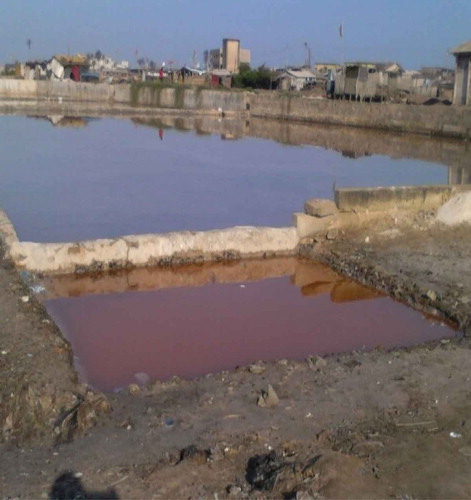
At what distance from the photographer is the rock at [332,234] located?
891 centimetres

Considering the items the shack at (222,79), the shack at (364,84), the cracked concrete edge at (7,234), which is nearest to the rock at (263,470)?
the cracked concrete edge at (7,234)

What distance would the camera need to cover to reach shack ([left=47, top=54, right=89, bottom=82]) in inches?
2148

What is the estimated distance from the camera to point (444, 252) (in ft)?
27.1

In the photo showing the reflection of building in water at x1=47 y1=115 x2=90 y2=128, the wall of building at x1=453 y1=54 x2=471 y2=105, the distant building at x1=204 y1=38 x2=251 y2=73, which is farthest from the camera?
the distant building at x1=204 y1=38 x2=251 y2=73

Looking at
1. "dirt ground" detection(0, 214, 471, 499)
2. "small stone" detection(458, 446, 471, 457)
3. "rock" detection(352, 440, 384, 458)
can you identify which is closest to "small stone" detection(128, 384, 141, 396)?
"dirt ground" detection(0, 214, 471, 499)

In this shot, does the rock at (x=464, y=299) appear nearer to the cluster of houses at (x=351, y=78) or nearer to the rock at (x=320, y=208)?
the rock at (x=320, y=208)

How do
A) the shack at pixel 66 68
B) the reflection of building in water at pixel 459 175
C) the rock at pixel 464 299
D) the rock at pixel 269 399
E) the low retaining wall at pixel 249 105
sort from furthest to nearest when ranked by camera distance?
the shack at pixel 66 68
the low retaining wall at pixel 249 105
the reflection of building in water at pixel 459 175
the rock at pixel 464 299
the rock at pixel 269 399

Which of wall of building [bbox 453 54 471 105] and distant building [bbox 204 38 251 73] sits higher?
distant building [bbox 204 38 251 73]

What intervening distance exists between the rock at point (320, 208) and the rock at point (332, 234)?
8.6 inches

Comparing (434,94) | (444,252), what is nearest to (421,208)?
(444,252)

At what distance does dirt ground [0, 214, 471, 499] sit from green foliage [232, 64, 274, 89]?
4219 centimetres

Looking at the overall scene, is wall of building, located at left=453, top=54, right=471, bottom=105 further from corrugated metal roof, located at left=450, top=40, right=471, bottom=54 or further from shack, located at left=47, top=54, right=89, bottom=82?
shack, located at left=47, top=54, right=89, bottom=82

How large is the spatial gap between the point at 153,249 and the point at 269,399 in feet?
13.0

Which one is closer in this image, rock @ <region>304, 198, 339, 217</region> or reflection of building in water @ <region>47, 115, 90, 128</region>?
rock @ <region>304, 198, 339, 217</region>
